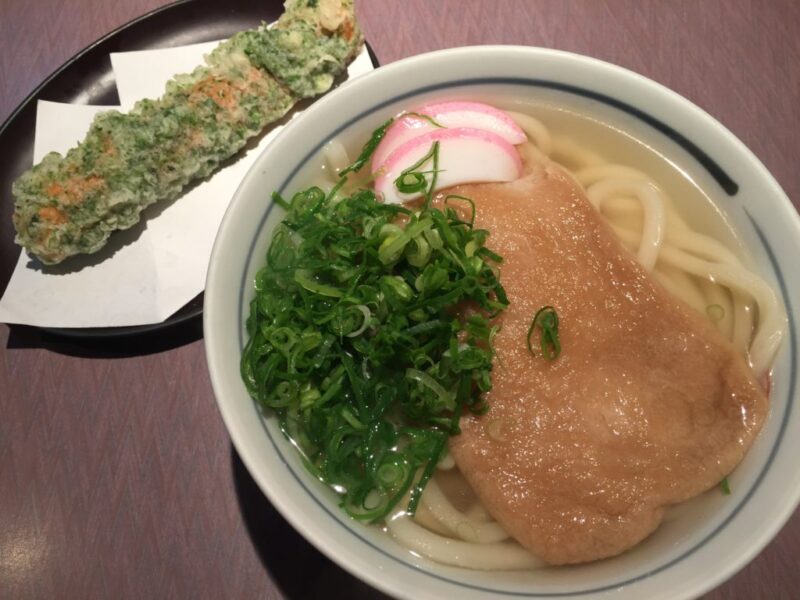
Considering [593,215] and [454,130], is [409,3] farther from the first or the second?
[593,215]

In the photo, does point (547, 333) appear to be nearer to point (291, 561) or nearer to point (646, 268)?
point (646, 268)

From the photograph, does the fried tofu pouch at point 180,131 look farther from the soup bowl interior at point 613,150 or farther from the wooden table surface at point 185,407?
the soup bowl interior at point 613,150

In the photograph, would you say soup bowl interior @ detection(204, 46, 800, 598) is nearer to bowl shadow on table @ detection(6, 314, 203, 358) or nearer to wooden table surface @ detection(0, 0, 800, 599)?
wooden table surface @ detection(0, 0, 800, 599)

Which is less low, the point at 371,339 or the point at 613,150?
the point at 613,150

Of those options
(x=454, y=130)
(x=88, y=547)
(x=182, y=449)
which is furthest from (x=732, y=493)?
(x=88, y=547)

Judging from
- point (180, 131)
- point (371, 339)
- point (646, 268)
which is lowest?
point (180, 131)

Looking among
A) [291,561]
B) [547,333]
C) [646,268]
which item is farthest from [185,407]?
[646,268]

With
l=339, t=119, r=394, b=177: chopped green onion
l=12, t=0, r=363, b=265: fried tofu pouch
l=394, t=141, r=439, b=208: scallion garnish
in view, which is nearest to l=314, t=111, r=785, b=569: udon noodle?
l=339, t=119, r=394, b=177: chopped green onion
